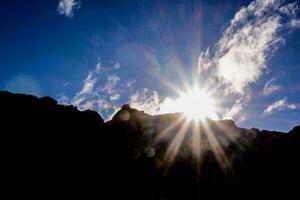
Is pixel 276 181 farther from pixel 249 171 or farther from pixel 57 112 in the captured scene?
pixel 57 112

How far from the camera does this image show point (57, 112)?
2083 inches

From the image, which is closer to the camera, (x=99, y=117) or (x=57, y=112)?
(x=57, y=112)

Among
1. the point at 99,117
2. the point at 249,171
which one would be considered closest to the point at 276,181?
the point at 249,171

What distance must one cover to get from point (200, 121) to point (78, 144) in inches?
1034

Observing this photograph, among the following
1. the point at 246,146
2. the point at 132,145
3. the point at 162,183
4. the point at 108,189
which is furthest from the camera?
the point at 246,146

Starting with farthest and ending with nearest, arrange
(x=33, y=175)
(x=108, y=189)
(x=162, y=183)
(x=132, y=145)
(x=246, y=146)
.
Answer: (x=246, y=146), (x=132, y=145), (x=162, y=183), (x=108, y=189), (x=33, y=175)

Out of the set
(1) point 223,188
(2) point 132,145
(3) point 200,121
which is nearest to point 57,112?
(2) point 132,145

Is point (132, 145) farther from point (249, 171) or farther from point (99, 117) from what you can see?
point (249, 171)

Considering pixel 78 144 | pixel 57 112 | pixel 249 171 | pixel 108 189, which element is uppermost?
pixel 57 112

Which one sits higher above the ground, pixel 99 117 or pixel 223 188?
pixel 99 117

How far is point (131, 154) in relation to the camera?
5366cm

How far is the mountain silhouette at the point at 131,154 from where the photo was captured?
45.6m

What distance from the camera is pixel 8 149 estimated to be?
4506 centimetres

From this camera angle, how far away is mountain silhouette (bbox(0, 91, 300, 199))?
4562 cm
